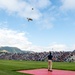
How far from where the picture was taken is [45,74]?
22172mm

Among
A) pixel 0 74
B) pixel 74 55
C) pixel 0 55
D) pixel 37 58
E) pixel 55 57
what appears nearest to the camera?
pixel 0 74

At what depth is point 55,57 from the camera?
6047 centimetres

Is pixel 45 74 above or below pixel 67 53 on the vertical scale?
below

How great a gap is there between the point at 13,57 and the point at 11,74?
56645 mm

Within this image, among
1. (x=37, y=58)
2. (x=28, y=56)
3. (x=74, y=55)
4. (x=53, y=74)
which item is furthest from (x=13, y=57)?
(x=53, y=74)

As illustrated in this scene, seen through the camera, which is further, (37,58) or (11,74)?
(37,58)

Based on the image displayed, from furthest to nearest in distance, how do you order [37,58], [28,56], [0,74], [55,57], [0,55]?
[0,55] → [28,56] → [37,58] → [55,57] → [0,74]

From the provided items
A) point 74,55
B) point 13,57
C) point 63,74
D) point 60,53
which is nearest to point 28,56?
point 13,57

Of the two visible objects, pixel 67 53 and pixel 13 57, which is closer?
pixel 67 53

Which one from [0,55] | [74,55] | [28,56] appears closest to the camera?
[74,55]

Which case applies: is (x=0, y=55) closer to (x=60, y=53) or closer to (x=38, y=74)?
(x=60, y=53)

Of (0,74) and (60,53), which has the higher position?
(60,53)

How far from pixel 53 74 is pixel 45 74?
0.73 m

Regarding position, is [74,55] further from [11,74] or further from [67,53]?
[11,74]
